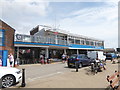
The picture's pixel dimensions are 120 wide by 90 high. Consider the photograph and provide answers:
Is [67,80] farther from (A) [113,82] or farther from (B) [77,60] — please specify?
(B) [77,60]

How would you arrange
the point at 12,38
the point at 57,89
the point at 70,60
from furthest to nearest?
the point at 12,38, the point at 70,60, the point at 57,89

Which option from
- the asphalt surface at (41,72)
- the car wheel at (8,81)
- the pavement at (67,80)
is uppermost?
the car wheel at (8,81)

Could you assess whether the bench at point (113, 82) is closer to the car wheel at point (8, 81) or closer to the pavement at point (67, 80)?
the pavement at point (67, 80)

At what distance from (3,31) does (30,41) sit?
4.26 metres

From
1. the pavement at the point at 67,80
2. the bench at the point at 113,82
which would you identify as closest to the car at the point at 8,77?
the pavement at the point at 67,80

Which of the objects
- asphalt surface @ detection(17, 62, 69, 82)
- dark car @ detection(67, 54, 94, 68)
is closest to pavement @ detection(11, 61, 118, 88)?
asphalt surface @ detection(17, 62, 69, 82)

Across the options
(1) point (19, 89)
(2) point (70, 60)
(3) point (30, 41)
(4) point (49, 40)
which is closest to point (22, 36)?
(3) point (30, 41)

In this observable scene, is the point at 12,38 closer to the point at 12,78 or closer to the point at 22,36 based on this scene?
the point at 22,36

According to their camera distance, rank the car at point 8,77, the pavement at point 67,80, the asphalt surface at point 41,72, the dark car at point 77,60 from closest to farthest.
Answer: the car at point 8,77, the pavement at point 67,80, the asphalt surface at point 41,72, the dark car at point 77,60

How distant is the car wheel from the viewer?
20.5 feet

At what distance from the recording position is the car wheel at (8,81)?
625cm

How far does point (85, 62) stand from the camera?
1506 cm

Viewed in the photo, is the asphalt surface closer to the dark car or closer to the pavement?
the pavement

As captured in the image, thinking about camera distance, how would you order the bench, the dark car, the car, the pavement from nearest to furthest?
the bench → the car → the pavement → the dark car
